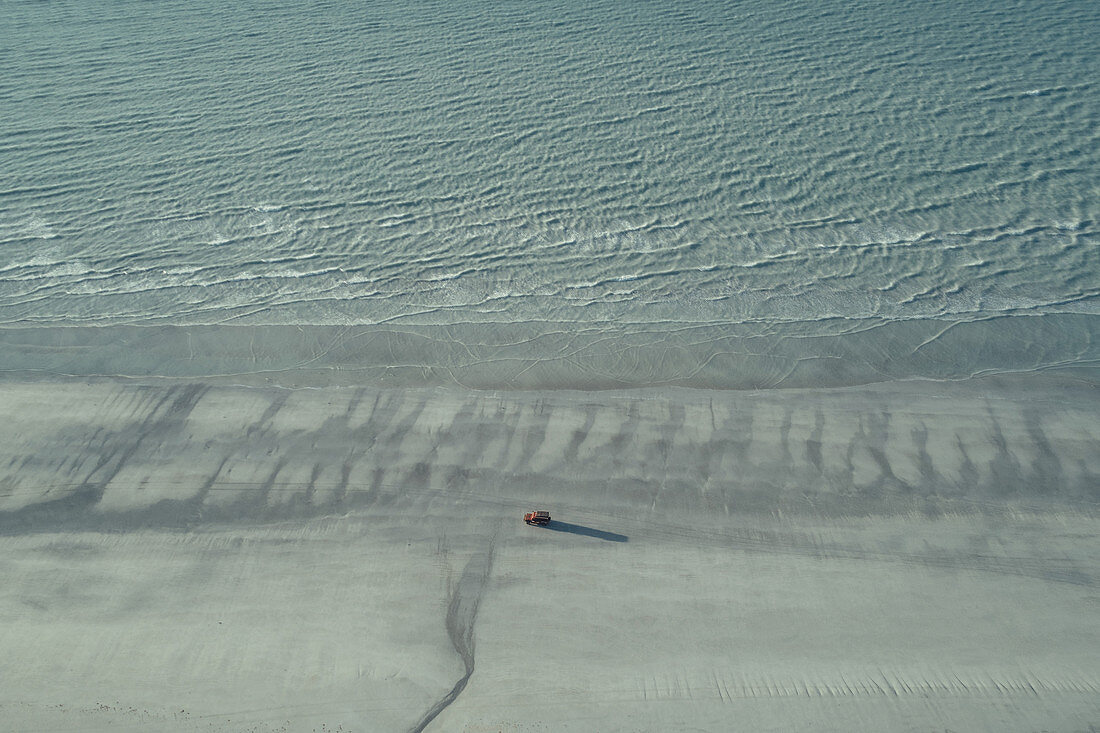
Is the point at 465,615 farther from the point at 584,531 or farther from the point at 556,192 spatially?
the point at 556,192

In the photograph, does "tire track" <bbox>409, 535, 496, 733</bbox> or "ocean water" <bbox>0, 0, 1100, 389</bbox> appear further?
"ocean water" <bbox>0, 0, 1100, 389</bbox>

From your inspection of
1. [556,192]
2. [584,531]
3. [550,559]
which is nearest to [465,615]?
[550,559]

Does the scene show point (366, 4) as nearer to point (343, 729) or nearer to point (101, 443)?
point (101, 443)

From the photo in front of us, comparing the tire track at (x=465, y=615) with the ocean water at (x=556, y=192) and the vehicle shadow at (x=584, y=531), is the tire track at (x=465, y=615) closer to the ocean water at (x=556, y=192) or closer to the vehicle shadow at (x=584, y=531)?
the vehicle shadow at (x=584, y=531)

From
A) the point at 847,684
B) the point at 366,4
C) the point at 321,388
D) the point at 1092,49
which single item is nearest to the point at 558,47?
the point at 366,4

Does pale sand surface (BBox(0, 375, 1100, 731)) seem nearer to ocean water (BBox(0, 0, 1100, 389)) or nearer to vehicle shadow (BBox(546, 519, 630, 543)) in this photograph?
vehicle shadow (BBox(546, 519, 630, 543))

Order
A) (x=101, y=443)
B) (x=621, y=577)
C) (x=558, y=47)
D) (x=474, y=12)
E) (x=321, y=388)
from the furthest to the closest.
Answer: (x=474, y=12) < (x=558, y=47) < (x=321, y=388) < (x=101, y=443) < (x=621, y=577)

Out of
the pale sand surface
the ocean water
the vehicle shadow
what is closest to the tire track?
the pale sand surface
